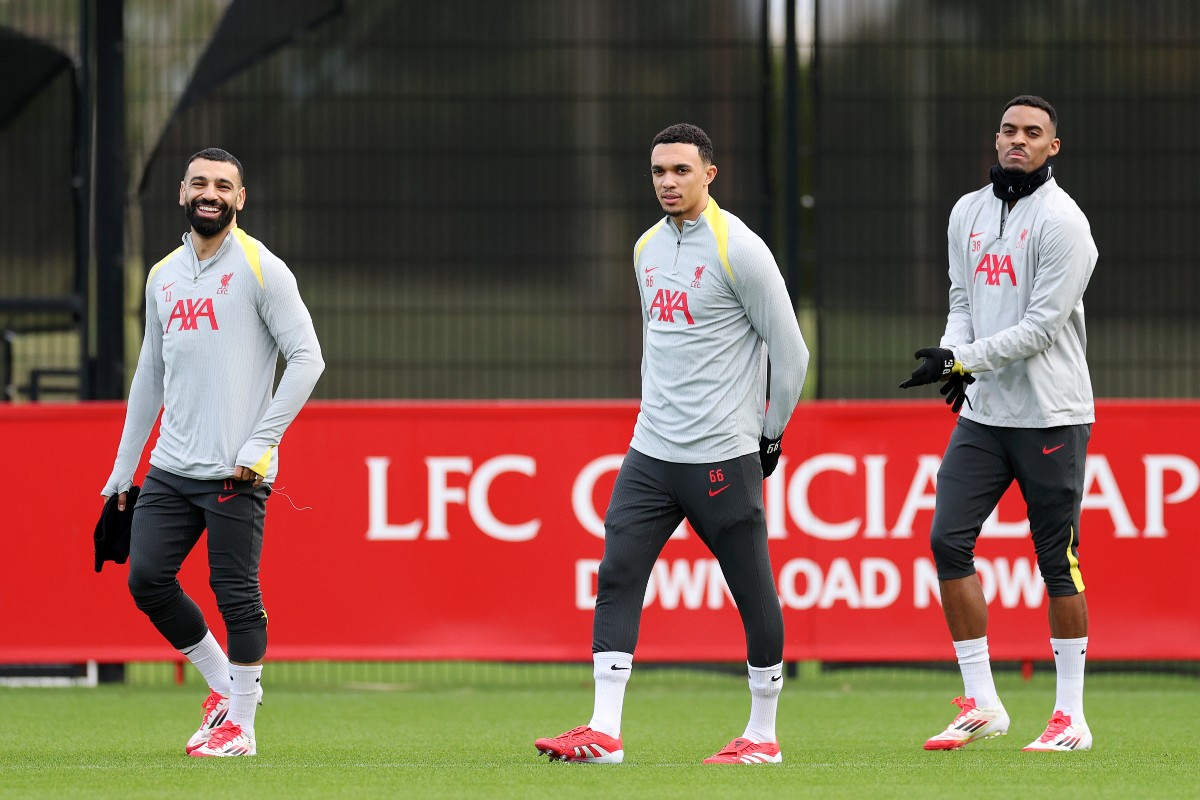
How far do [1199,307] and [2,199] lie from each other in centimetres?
615

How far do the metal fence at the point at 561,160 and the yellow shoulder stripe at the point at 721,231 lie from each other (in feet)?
12.2

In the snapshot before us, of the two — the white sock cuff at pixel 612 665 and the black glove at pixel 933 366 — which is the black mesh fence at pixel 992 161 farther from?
the white sock cuff at pixel 612 665

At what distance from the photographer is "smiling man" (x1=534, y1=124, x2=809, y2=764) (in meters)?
5.62

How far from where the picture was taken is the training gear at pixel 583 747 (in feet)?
18.4

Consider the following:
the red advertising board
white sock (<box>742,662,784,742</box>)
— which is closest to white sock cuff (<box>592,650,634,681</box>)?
white sock (<box>742,662,784,742</box>)

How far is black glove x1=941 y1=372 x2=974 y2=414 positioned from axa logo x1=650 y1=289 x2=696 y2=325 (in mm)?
927

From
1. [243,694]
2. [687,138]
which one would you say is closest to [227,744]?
[243,694]

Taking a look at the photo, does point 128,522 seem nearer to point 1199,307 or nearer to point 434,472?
point 434,472

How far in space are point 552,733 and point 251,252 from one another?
226cm

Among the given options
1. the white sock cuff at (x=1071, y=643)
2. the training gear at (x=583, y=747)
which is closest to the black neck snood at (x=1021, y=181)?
the white sock cuff at (x=1071, y=643)

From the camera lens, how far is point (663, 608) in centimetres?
842

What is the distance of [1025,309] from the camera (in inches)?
239

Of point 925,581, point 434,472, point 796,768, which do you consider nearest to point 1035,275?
point 796,768

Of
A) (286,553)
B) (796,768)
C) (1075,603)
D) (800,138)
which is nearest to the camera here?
(796,768)
